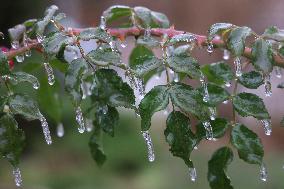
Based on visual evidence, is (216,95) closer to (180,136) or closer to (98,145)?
(180,136)

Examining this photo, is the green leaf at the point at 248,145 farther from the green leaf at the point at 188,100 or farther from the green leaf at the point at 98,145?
the green leaf at the point at 98,145

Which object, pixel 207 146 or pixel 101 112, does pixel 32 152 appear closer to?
pixel 207 146

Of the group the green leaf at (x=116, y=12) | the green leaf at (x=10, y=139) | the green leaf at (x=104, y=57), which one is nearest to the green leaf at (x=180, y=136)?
the green leaf at (x=104, y=57)

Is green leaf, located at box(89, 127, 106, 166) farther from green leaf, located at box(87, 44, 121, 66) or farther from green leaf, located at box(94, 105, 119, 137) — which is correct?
green leaf, located at box(87, 44, 121, 66)

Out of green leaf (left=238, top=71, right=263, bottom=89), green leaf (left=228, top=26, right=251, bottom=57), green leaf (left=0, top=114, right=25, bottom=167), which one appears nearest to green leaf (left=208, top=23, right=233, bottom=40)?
green leaf (left=228, top=26, right=251, bottom=57)

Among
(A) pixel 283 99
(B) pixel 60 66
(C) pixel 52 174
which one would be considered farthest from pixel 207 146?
(B) pixel 60 66

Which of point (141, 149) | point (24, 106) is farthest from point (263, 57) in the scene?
point (141, 149)
